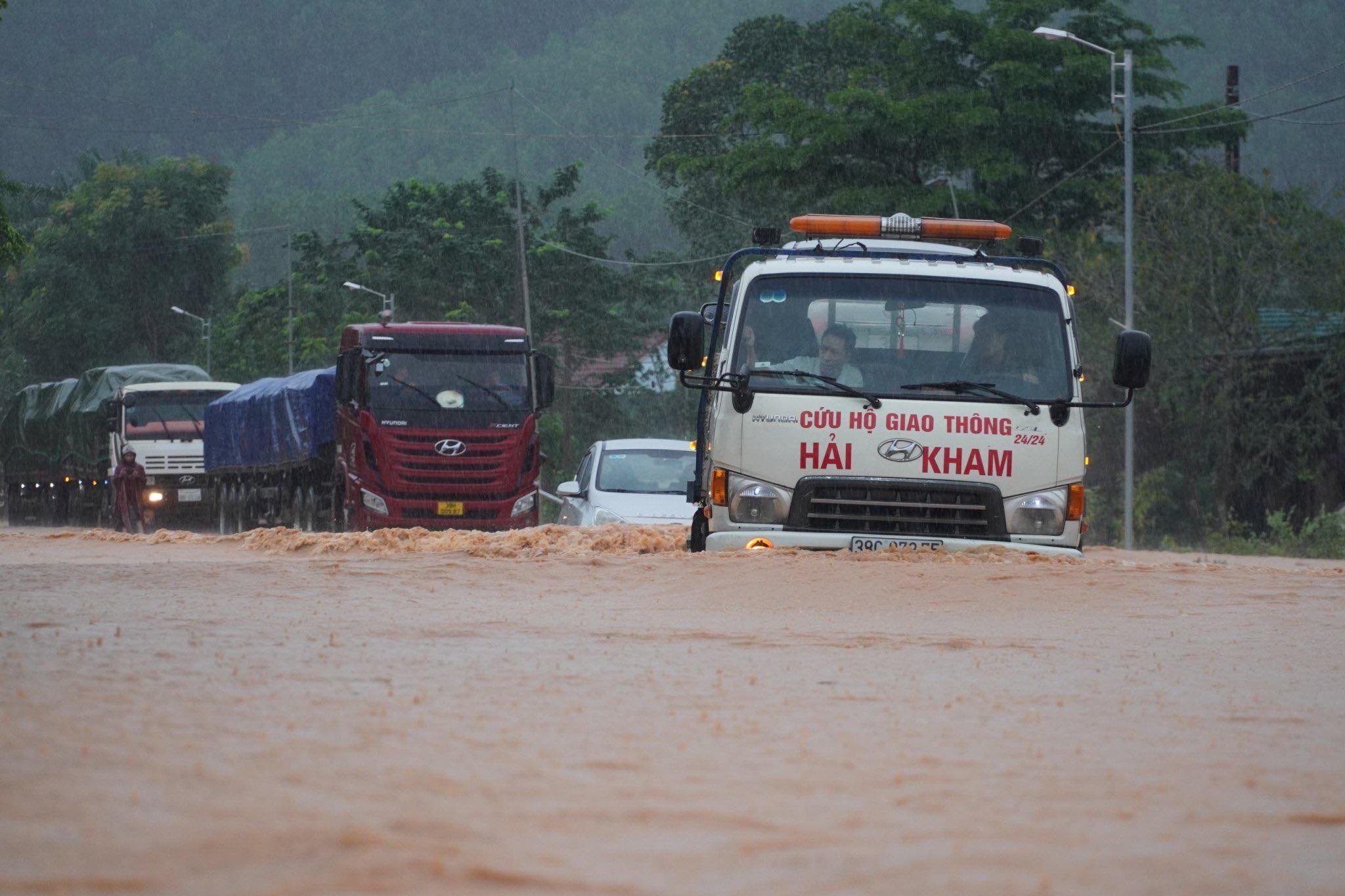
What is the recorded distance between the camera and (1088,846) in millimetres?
4590

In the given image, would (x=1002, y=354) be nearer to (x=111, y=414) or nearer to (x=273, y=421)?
(x=273, y=421)

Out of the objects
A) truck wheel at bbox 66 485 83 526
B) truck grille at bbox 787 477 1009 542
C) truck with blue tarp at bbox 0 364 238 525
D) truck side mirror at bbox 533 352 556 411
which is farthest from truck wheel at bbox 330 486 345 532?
truck wheel at bbox 66 485 83 526

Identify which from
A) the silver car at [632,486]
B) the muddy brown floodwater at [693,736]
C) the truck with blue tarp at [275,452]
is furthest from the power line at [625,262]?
the muddy brown floodwater at [693,736]

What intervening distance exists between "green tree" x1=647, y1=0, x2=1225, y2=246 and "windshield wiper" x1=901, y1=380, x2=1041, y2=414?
27.0 m

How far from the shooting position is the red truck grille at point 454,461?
73.2ft

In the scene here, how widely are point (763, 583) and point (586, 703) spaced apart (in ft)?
13.7

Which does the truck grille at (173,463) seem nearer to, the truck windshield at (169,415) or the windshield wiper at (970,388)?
the truck windshield at (169,415)

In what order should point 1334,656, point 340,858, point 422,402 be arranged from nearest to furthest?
point 340,858 → point 1334,656 → point 422,402

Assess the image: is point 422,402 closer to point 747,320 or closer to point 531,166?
point 747,320

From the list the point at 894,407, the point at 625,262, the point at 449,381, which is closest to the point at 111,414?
the point at 449,381

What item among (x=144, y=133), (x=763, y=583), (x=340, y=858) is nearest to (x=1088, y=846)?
(x=340, y=858)

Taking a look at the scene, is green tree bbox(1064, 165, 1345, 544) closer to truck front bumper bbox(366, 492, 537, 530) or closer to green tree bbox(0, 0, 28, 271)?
truck front bumper bbox(366, 492, 537, 530)

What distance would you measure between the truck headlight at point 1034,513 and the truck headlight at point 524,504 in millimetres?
12421

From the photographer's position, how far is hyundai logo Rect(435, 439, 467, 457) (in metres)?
22.4
